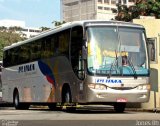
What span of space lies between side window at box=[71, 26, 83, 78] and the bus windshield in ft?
1.69

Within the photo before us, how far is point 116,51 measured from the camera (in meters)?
20.0

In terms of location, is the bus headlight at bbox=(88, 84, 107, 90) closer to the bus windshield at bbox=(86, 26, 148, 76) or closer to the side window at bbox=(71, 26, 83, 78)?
the bus windshield at bbox=(86, 26, 148, 76)

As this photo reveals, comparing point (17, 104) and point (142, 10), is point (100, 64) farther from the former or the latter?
point (142, 10)

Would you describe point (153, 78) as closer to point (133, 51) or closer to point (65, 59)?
point (133, 51)

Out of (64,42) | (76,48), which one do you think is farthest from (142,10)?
(76,48)

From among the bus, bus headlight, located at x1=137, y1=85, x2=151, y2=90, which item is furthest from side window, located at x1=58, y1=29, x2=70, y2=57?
bus headlight, located at x1=137, y1=85, x2=151, y2=90

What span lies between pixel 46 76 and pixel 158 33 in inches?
227

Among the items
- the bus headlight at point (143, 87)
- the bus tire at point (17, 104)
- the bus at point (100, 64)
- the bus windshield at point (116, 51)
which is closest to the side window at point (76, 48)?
the bus at point (100, 64)

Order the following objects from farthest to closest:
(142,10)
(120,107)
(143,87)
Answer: (142,10), (120,107), (143,87)

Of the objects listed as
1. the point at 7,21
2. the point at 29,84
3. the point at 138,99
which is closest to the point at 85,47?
the point at 138,99

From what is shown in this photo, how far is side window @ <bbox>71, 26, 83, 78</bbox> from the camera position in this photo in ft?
66.3

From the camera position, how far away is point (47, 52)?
78.8 ft

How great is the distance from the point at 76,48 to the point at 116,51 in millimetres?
1657

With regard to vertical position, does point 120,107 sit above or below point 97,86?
below
